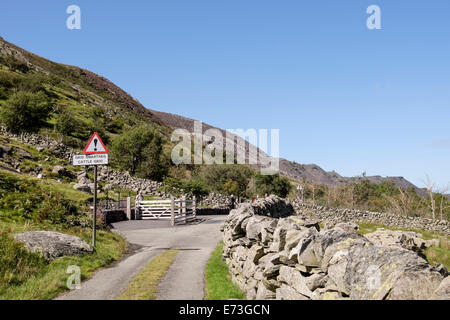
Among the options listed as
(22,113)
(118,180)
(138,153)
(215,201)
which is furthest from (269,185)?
(22,113)

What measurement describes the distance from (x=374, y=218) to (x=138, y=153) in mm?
42132

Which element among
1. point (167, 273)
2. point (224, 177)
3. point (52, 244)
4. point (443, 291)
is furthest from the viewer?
point (224, 177)

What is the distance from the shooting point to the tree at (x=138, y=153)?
2488 inches

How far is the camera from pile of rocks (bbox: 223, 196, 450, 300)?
3.75m

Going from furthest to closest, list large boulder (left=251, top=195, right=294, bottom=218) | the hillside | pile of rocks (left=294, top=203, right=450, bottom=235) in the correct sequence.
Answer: the hillside
pile of rocks (left=294, top=203, right=450, bottom=235)
large boulder (left=251, top=195, right=294, bottom=218)

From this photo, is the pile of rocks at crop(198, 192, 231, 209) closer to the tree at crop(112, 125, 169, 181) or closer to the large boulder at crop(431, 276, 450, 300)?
the tree at crop(112, 125, 169, 181)

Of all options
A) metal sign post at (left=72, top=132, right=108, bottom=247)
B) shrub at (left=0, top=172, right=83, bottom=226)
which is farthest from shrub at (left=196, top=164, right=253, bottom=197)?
metal sign post at (left=72, top=132, right=108, bottom=247)

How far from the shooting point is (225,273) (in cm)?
1117

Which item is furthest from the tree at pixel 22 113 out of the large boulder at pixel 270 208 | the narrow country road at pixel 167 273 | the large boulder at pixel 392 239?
the large boulder at pixel 392 239

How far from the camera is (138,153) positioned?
65.2 meters

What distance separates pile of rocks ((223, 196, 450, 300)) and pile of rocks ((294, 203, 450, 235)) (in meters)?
28.6

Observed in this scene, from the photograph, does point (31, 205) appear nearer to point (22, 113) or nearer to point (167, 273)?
point (167, 273)

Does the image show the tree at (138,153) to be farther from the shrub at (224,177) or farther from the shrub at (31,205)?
the shrub at (31,205)
